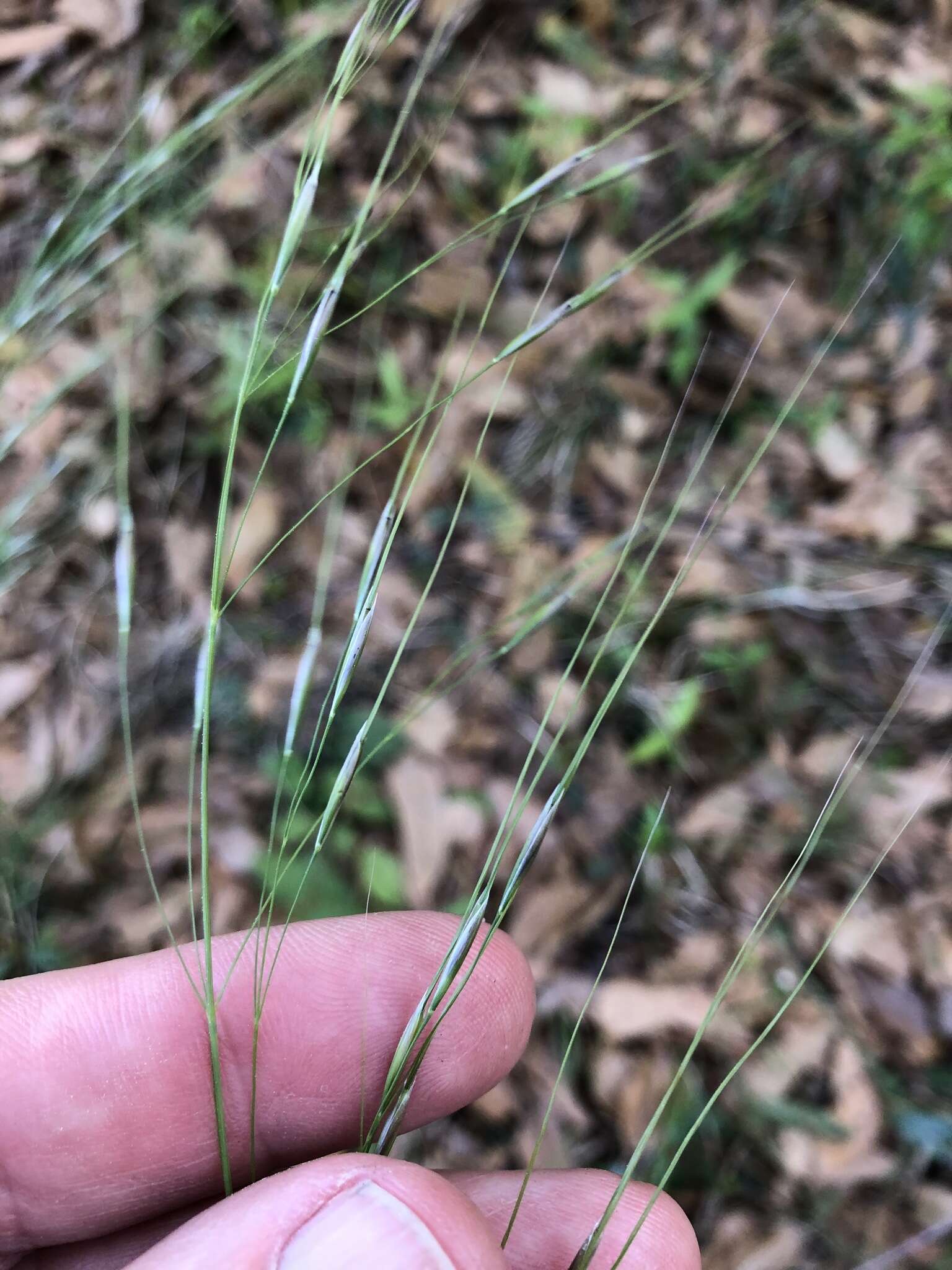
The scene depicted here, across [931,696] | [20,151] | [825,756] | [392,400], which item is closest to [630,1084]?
[825,756]

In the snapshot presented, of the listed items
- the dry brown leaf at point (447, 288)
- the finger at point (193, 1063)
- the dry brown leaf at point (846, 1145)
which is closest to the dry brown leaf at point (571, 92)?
the dry brown leaf at point (447, 288)

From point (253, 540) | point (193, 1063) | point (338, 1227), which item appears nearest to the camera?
point (338, 1227)

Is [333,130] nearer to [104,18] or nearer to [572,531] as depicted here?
[104,18]

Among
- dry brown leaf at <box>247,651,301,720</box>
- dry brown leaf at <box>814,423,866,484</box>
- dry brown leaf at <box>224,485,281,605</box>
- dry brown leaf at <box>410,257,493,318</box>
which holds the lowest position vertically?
dry brown leaf at <box>814,423,866,484</box>

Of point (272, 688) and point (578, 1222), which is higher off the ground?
point (272, 688)

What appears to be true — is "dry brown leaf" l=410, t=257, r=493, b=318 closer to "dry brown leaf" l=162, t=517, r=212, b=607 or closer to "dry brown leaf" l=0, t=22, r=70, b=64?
"dry brown leaf" l=162, t=517, r=212, b=607

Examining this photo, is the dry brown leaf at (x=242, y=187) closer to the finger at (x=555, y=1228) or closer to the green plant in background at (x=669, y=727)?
the green plant in background at (x=669, y=727)

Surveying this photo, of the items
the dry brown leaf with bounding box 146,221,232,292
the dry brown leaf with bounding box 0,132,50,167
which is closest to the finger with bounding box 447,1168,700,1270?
the dry brown leaf with bounding box 146,221,232,292
